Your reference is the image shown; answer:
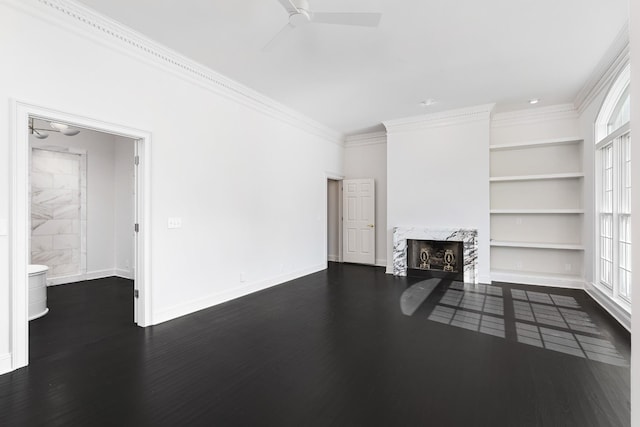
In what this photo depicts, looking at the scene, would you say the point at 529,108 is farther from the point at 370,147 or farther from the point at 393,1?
the point at 393,1

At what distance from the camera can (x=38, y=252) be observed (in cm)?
531

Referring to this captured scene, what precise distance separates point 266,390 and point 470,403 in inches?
56.8

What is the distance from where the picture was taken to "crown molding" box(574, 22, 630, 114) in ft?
11.1

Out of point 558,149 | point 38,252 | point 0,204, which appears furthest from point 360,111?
point 38,252

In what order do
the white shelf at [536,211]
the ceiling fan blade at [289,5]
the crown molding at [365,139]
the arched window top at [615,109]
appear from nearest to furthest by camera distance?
the ceiling fan blade at [289,5], the arched window top at [615,109], the white shelf at [536,211], the crown molding at [365,139]

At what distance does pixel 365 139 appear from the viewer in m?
7.32

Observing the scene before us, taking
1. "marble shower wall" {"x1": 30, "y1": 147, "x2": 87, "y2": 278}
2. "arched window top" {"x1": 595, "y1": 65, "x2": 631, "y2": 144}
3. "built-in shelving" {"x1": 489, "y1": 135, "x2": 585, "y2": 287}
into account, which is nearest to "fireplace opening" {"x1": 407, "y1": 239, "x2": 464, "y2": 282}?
"built-in shelving" {"x1": 489, "y1": 135, "x2": 585, "y2": 287}

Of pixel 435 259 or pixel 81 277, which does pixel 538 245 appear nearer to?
pixel 435 259

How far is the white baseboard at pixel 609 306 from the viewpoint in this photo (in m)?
3.53

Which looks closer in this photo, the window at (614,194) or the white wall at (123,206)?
the window at (614,194)

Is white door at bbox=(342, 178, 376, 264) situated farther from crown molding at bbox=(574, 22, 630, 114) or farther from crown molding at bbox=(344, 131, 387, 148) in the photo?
crown molding at bbox=(574, 22, 630, 114)

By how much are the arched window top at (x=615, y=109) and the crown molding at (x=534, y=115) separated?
3.73ft

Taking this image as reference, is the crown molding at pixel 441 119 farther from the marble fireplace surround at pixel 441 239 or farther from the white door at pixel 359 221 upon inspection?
the marble fireplace surround at pixel 441 239

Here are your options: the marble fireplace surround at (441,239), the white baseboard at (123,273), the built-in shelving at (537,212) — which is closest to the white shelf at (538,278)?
the built-in shelving at (537,212)
